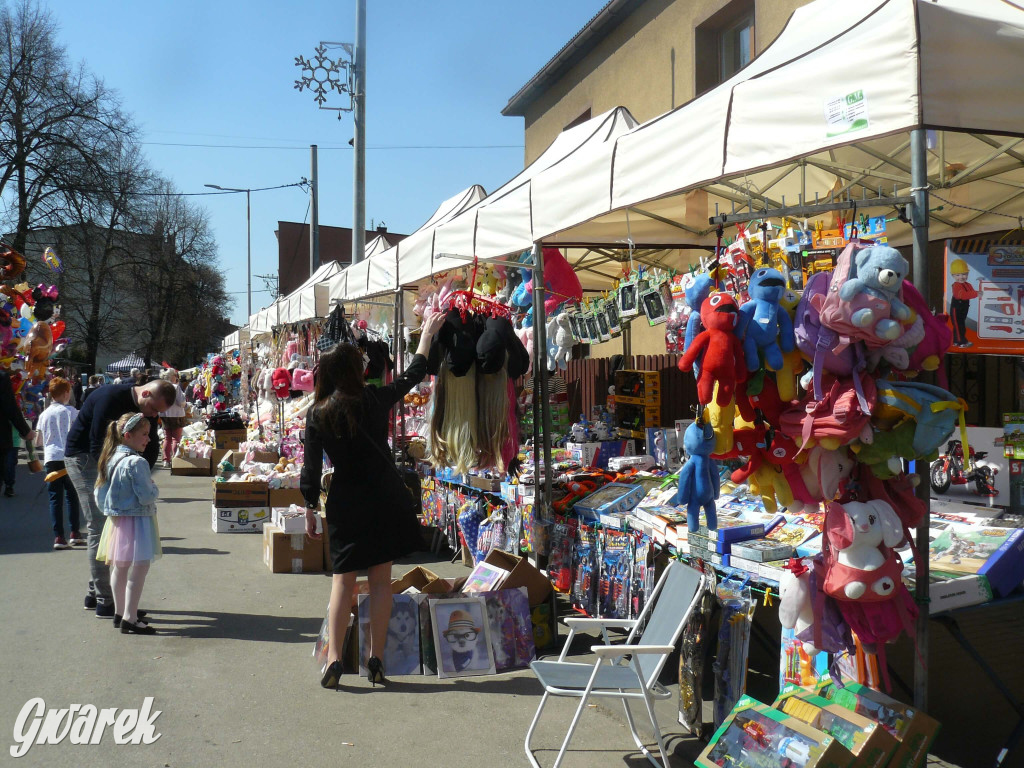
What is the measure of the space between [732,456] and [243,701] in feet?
9.05

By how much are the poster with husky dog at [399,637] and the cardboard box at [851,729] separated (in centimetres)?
228

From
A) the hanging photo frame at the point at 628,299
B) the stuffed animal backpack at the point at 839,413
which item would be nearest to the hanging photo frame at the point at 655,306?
the hanging photo frame at the point at 628,299

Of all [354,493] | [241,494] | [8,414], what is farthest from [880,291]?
[241,494]

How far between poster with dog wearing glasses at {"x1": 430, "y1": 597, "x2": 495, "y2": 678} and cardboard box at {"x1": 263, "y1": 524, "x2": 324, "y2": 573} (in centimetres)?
263

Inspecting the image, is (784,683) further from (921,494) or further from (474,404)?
(474,404)

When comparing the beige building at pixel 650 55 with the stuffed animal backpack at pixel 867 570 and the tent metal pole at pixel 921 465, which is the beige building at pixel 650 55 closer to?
the tent metal pole at pixel 921 465

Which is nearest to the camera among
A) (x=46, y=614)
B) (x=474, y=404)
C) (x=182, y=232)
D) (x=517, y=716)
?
(x=517, y=716)

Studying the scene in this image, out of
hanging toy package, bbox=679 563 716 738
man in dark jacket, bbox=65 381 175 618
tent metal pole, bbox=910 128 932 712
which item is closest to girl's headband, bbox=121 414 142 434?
man in dark jacket, bbox=65 381 175 618

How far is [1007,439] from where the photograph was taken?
3869mm

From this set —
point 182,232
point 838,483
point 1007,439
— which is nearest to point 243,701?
point 838,483

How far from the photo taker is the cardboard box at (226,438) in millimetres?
14047

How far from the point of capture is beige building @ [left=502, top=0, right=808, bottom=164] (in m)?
9.63

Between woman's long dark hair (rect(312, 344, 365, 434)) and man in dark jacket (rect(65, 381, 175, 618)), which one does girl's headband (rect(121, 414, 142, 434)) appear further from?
woman's long dark hair (rect(312, 344, 365, 434))

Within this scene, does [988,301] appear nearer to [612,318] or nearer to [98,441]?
[612,318]
